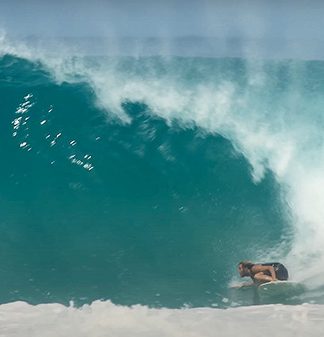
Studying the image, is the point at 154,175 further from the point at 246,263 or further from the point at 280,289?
the point at 280,289

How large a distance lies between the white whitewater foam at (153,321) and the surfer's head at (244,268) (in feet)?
0.61

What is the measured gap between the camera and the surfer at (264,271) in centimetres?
350

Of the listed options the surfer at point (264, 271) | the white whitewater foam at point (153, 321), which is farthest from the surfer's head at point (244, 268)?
the white whitewater foam at point (153, 321)

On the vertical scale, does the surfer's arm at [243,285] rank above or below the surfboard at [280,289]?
above

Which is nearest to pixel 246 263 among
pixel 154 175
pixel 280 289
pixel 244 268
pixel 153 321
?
pixel 244 268

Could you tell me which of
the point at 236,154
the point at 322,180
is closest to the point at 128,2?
the point at 236,154

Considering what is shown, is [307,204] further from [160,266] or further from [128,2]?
[128,2]

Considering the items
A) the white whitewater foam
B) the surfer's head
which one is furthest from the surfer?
the white whitewater foam

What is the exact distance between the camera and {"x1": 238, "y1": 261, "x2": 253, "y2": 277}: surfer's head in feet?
11.6

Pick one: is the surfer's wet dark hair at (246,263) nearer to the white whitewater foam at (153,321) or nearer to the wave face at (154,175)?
the wave face at (154,175)

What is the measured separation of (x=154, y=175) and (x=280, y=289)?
0.96m

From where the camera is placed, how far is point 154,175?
3945 millimetres

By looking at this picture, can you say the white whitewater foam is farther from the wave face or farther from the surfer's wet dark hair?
the surfer's wet dark hair

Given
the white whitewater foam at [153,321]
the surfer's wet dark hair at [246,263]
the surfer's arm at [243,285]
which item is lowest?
the white whitewater foam at [153,321]
